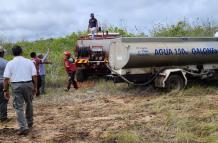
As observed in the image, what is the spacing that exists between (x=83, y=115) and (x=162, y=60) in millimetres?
4343

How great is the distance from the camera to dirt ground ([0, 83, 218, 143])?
9.38 meters

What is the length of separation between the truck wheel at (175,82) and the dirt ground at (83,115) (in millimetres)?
617

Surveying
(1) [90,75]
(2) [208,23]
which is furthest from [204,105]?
(2) [208,23]

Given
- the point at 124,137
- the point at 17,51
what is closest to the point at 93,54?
the point at 17,51

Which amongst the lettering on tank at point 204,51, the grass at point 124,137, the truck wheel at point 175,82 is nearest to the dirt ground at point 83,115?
the grass at point 124,137

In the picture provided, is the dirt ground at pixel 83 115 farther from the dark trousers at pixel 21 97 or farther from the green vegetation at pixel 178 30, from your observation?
the green vegetation at pixel 178 30

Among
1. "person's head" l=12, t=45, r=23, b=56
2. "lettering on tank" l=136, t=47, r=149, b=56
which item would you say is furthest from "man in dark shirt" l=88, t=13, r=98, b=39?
"person's head" l=12, t=45, r=23, b=56

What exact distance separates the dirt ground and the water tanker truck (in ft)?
2.06

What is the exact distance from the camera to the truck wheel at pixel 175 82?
49.1 ft

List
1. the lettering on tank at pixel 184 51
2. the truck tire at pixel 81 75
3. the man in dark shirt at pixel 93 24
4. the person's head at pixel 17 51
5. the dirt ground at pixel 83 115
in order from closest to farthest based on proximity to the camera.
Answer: the dirt ground at pixel 83 115 → the person's head at pixel 17 51 → the lettering on tank at pixel 184 51 → the truck tire at pixel 81 75 → the man in dark shirt at pixel 93 24

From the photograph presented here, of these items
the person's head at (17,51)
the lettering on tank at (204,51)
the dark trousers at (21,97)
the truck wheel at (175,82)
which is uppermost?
the person's head at (17,51)

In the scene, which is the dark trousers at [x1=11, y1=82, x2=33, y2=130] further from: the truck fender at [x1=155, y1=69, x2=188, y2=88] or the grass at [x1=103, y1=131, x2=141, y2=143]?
the truck fender at [x1=155, y1=69, x2=188, y2=88]

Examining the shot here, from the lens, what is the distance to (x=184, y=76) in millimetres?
15195

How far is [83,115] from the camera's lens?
11.5m
